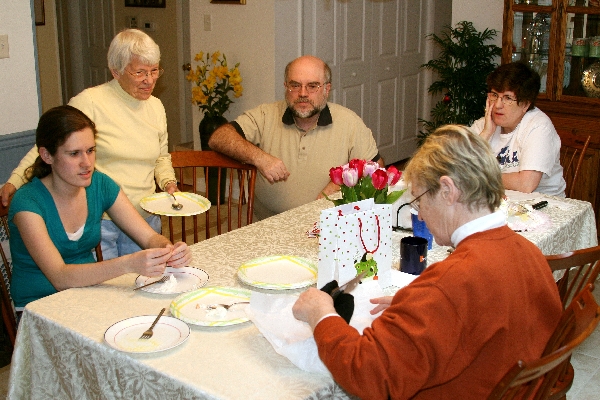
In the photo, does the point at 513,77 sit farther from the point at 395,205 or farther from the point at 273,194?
the point at 273,194

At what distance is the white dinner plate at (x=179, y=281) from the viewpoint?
1.79 m

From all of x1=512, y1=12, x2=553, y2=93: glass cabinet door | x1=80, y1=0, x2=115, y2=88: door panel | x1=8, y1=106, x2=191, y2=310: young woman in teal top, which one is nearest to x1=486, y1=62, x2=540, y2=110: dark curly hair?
x1=512, y1=12, x2=553, y2=93: glass cabinet door

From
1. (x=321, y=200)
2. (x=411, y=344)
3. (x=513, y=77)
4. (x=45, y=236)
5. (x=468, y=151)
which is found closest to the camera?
(x=411, y=344)

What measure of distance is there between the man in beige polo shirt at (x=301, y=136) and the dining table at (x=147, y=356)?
0.84 m

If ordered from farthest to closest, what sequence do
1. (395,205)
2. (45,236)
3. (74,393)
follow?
(395,205) → (45,236) → (74,393)

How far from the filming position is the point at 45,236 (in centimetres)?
194

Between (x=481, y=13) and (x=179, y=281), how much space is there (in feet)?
11.1

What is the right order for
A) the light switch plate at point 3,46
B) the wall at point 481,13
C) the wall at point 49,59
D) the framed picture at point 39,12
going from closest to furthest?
the light switch plate at point 3,46 < the wall at point 481,13 < the framed picture at point 39,12 < the wall at point 49,59

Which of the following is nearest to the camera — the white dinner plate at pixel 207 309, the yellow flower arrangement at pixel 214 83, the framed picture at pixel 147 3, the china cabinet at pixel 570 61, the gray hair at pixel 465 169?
the gray hair at pixel 465 169

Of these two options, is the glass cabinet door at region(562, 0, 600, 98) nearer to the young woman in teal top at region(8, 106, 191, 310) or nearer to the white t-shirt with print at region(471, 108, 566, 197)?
the white t-shirt with print at region(471, 108, 566, 197)

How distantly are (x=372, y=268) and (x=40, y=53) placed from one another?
15.4 ft

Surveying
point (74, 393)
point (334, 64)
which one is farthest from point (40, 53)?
point (74, 393)

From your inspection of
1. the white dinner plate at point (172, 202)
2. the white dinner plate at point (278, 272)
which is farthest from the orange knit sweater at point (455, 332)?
the white dinner plate at point (172, 202)

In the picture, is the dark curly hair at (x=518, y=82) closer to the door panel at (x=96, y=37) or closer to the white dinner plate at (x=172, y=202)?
the white dinner plate at (x=172, y=202)
